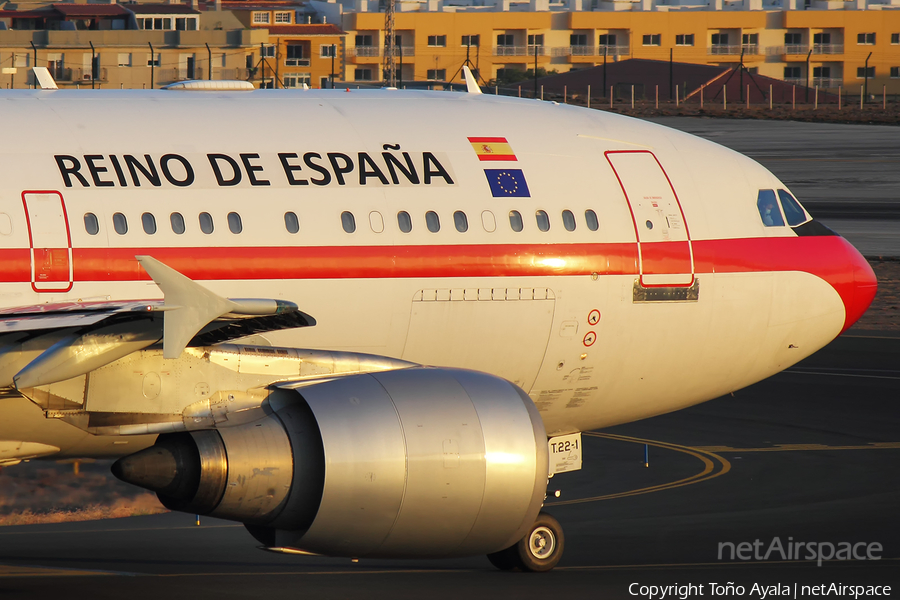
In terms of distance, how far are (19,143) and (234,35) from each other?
112 m

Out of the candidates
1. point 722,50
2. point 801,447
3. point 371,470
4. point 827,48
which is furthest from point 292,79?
point 371,470

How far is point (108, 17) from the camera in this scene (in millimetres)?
126000

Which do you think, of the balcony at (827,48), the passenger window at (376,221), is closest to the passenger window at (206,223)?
the passenger window at (376,221)

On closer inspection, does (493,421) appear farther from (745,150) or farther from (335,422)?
(745,150)

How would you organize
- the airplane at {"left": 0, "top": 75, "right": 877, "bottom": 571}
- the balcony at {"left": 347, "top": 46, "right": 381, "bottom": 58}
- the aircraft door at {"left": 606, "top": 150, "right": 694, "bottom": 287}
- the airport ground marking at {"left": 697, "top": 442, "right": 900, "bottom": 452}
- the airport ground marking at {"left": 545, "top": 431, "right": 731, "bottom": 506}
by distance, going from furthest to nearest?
the balcony at {"left": 347, "top": 46, "right": 381, "bottom": 58}
the airport ground marking at {"left": 697, "top": 442, "right": 900, "bottom": 452}
the airport ground marking at {"left": 545, "top": 431, "right": 731, "bottom": 506}
the aircraft door at {"left": 606, "top": 150, "right": 694, "bottom": 287}
the airplane at {"left": 0, "top": 75, "right": 877, "bottom": 571}

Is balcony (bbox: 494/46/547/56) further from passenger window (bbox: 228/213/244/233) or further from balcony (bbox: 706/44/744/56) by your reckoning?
passenger window (bbox: 228/213/244/233)

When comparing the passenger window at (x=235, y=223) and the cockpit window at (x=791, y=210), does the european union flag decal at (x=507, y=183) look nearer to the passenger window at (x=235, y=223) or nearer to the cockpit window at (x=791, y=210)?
the passenger window at (x=235, y=223)

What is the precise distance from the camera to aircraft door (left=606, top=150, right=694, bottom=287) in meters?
18.4

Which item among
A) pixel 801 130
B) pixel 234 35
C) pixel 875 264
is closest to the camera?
pixel 875 264

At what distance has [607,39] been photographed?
15438cm

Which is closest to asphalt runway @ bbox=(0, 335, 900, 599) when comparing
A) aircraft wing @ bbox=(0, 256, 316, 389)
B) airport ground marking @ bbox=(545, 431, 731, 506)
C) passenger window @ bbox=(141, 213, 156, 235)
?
airport ground marking @ bbox=(545, 431, 731, 506)

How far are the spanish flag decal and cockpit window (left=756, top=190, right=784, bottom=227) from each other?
398 cm

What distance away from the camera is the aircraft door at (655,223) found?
60.3 ft

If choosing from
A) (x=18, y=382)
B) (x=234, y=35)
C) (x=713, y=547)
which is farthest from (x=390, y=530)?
(x=234, y=35)
